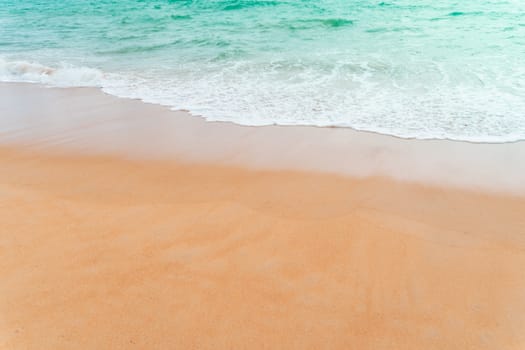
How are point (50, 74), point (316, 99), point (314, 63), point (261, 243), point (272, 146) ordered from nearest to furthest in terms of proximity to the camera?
point (261, 243), point (272, 146), point (316, 99), point (50, 74), point (314, 63)

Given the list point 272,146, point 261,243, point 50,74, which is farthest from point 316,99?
point 50,74

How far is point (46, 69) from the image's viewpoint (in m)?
8.55

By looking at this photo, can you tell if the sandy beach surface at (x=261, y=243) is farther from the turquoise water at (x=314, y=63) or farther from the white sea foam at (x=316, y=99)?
the turquoise water at (x=314, y=63)

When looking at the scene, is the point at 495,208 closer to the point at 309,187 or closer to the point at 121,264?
the point at 309,187

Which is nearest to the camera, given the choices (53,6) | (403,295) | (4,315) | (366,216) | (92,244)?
(4,315)

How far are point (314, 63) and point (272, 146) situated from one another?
15.4ft

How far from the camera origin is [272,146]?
453 centimetres

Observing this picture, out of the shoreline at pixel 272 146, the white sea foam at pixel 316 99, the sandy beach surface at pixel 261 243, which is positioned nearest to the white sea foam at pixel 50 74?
the white sea foam at pixel 316 99

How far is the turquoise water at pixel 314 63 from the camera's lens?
5.40 metres

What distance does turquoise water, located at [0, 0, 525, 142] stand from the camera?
17.7 ft

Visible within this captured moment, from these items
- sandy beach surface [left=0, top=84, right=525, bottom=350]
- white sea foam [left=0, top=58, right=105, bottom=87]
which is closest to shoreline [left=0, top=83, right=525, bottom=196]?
sandy beach surface [left=0, top=84, right=525, bottom=350]

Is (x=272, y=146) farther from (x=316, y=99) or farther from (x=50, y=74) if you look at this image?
(x=50, y=74)

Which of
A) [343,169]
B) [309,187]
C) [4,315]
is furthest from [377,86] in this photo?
[4,315]

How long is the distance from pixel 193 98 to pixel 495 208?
197 inches
